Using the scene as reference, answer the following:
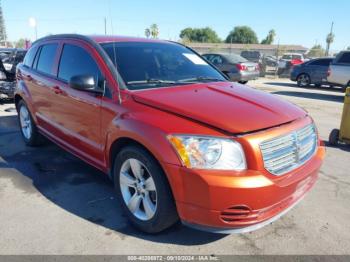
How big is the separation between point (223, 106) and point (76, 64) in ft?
6.59

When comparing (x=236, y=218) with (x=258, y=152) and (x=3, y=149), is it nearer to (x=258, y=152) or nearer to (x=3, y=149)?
(x=258, y=152)

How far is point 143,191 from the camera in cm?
314

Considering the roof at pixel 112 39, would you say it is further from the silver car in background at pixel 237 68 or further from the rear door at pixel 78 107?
the silver car in background at pixel 237 68

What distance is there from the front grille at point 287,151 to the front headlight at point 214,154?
0.71 feet

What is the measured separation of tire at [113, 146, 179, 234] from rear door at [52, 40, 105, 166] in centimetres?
50

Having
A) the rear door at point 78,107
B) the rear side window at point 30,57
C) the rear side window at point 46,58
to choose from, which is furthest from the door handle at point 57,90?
the rear side window at point 30,57

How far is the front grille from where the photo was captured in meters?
2.70

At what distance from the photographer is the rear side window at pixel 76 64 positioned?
146 inches

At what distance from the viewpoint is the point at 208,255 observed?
2.88m

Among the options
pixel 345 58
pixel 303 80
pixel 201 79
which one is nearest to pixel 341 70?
pixel 345 58

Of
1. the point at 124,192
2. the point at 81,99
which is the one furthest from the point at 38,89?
the point at 124,192

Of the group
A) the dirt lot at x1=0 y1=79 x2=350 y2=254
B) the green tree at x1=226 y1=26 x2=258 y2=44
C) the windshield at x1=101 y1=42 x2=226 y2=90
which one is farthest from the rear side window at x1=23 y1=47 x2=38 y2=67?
the green tree at x1=226 y1=26 x2=258 y2=44

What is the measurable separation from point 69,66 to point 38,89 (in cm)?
109

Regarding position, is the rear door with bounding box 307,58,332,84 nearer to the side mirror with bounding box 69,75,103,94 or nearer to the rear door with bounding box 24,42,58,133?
the rear door with bounding box 24,42,58,133
